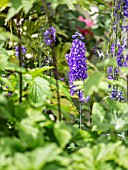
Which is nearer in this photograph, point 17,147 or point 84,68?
point 17,147

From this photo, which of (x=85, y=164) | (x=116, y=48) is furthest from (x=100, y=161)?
(x=116, y=48)

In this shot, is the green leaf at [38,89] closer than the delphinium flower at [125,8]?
Yes

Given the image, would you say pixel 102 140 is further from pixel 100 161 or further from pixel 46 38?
pixel 46 38

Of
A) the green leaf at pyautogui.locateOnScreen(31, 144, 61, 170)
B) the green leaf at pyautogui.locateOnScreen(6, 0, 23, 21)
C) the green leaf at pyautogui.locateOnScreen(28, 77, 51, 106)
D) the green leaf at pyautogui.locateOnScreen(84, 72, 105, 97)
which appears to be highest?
the green leaf at pyautogui.locateOnScreen(6, 0, 23, 21)

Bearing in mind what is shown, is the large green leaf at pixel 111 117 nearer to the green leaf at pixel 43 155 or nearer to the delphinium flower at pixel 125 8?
the green leaf at pixel 43 155

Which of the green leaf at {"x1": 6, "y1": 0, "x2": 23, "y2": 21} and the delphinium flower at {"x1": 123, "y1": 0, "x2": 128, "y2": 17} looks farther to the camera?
the delphinium flower at {"x1": 123, "y1": 0, "x2": 128, "y2": 17}

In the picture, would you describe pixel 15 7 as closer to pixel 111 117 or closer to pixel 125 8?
pixel 111 117

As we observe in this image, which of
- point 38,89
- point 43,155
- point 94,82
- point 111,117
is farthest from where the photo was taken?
point 38,89

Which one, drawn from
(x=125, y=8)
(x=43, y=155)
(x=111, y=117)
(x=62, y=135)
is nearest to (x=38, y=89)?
(x=111, y=117)

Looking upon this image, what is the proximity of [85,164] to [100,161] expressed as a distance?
2.2 inches

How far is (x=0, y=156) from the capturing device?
4.74ft

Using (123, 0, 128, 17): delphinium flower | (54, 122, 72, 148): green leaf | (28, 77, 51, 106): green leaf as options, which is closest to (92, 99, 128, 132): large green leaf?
(54, 122, 72, 148): green leaf

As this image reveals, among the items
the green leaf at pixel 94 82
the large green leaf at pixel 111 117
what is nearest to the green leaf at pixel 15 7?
the green leaf at pixel 94 82

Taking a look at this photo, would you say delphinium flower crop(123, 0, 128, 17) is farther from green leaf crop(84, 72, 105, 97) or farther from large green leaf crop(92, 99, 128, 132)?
green leaf crop(84, 72, 105, 97)
